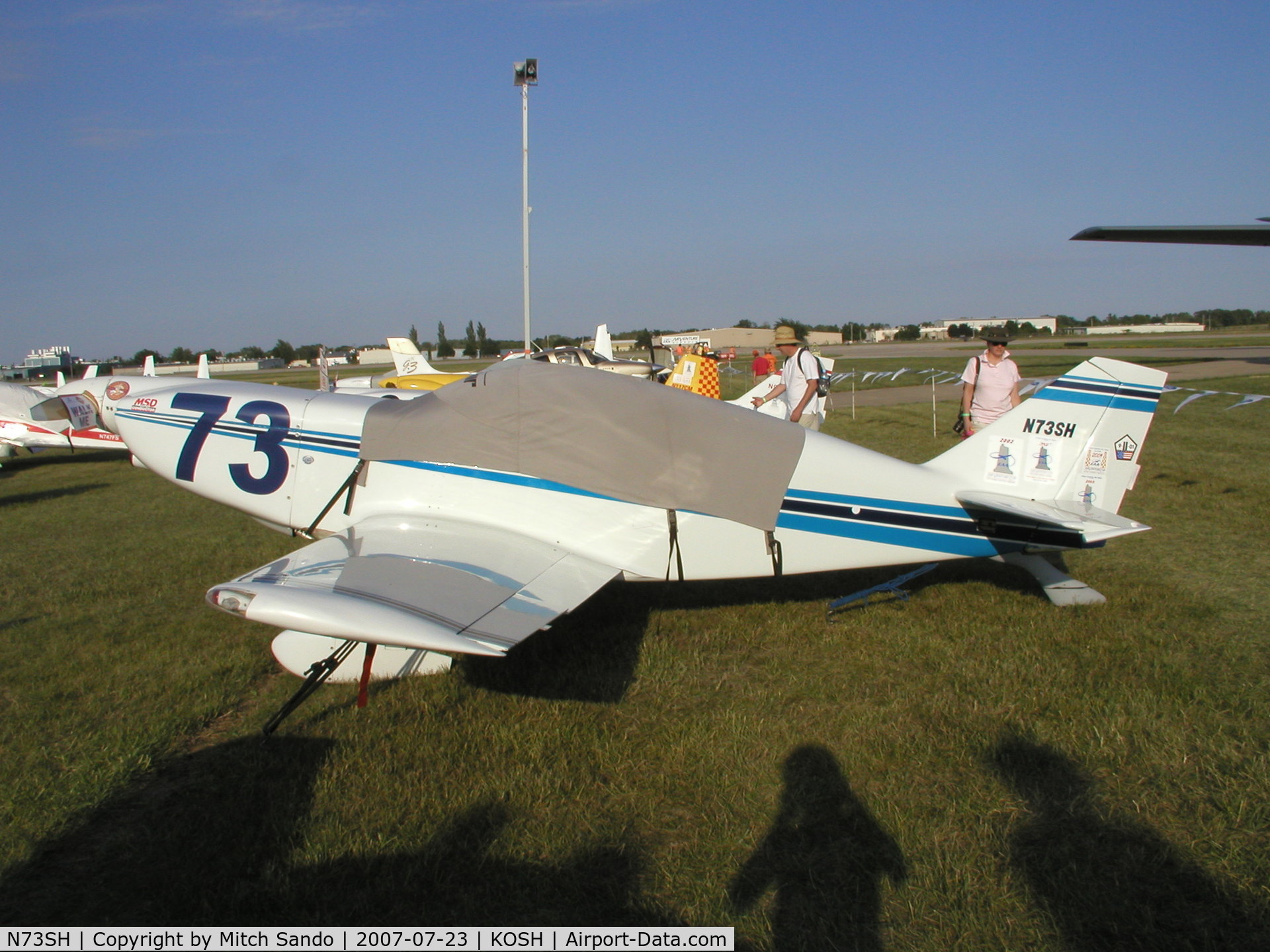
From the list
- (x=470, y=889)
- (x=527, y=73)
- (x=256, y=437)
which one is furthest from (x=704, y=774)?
(x=527, y=73)

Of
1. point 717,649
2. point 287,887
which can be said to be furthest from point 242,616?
point 717,649

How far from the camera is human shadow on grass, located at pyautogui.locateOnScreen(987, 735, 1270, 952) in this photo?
239cm

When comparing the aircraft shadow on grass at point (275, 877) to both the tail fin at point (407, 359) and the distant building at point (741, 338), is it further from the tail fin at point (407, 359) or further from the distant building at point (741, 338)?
the distant building at point (741, 338)

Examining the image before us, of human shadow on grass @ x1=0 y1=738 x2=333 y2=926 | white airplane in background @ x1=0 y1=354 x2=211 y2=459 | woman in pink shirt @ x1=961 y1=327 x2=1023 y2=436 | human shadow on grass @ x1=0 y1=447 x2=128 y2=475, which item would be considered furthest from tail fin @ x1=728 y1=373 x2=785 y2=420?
human shadow on grass @ x1=0 y1=447 x2=128 y2=475

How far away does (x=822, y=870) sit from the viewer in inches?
108

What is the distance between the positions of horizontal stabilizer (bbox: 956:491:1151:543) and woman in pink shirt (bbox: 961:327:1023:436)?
163cm

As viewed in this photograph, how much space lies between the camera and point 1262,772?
314 cm

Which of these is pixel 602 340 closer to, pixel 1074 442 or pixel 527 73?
pixel 527 73

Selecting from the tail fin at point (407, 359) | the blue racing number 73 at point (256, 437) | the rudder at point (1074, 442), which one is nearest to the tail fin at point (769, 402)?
the rudder at point (1074, 442)

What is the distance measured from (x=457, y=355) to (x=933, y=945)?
105m

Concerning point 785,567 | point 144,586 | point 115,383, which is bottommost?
point 144,586

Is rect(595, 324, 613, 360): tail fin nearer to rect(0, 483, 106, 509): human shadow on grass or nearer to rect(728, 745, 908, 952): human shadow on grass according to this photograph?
rect(0, 483, 106, 509): human shadow on grass

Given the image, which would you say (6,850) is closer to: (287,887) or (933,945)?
(287,887)

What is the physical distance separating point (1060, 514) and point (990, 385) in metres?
2.14
